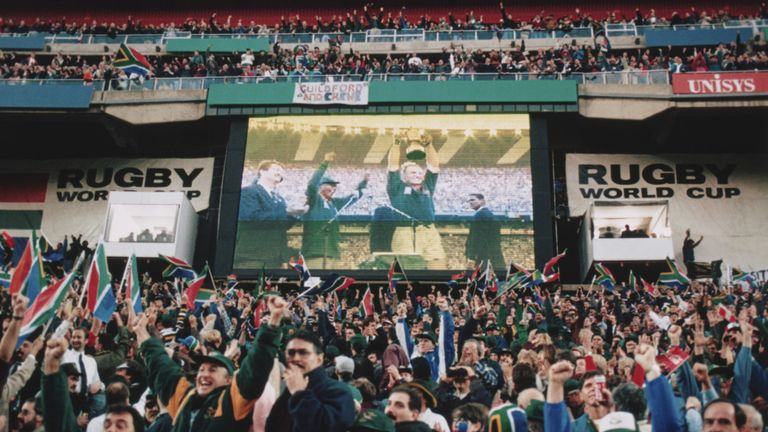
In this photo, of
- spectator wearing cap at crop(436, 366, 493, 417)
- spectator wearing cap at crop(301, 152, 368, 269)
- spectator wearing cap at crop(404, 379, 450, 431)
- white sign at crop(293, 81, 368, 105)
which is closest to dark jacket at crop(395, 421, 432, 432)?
spectator wearing cap at crop(404, 379, 450, 431)

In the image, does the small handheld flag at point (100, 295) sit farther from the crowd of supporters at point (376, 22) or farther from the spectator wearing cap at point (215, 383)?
the crowd of supporters at point (376, 22)

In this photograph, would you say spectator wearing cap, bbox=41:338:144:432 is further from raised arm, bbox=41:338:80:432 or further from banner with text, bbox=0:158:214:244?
banner with text, bbox=0:158:214:244

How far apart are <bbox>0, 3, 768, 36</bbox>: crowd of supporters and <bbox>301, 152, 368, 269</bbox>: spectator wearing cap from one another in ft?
37.4

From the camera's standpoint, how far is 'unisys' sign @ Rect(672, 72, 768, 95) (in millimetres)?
30641

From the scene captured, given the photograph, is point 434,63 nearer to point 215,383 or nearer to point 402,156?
point 402,156

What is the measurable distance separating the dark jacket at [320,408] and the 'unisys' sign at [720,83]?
2876cm

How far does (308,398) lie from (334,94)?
89.4 feet

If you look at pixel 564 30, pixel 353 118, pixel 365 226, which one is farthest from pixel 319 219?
pixel 564 30

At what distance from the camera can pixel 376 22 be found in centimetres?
3978

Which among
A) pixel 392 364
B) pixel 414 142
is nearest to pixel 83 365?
pixel 392 364

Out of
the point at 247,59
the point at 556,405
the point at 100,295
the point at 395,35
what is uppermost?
the point at 395,35

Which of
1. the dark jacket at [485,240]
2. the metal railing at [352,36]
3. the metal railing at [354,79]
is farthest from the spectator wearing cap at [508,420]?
the metal railing at [352,36]

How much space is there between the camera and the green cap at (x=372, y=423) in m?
4.90

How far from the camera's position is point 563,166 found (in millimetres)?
34469
